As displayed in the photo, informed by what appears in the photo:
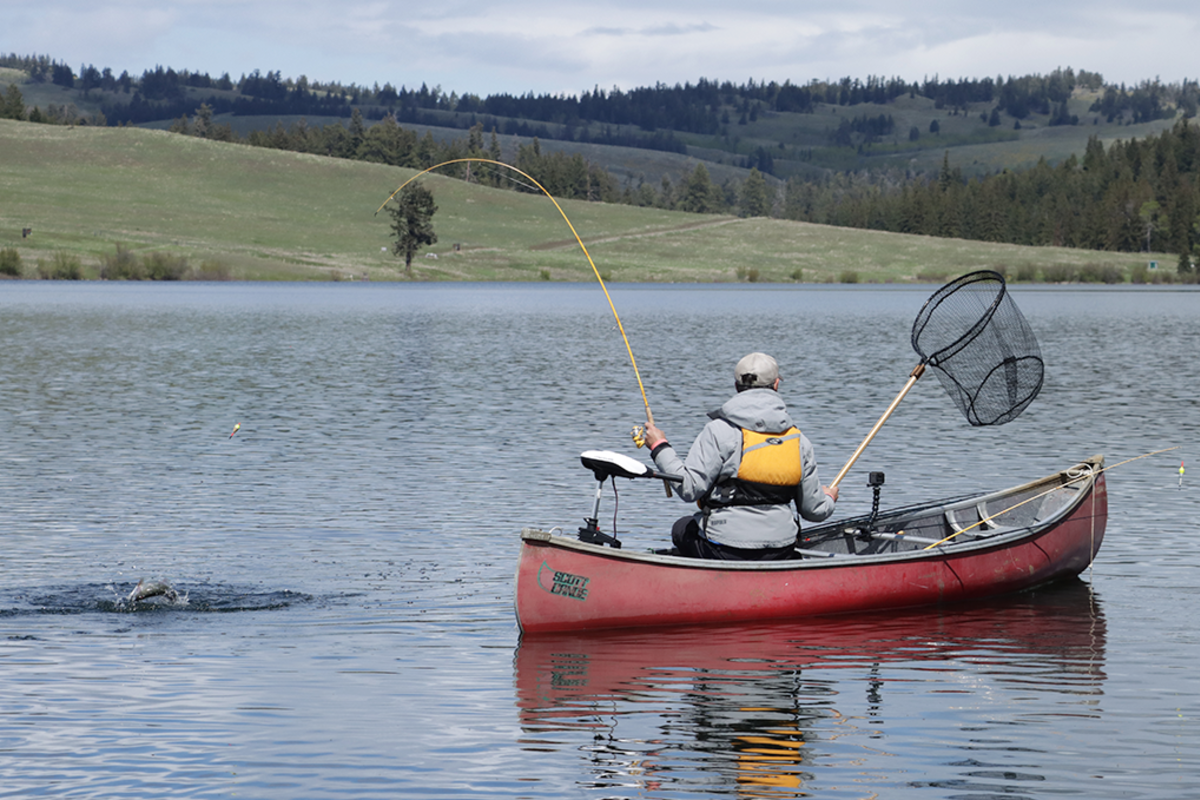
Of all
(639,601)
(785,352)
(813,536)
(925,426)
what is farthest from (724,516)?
(785,352)

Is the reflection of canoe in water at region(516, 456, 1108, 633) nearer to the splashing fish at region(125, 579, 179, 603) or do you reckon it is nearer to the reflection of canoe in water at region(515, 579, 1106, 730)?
the reflection of canoe in water at region(515, 579, 1106, 730)

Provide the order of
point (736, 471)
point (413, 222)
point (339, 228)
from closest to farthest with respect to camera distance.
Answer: point (736, 471)
point (413, 222)
point (339, 228)

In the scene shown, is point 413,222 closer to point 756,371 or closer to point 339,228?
point 339,228

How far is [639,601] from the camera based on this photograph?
12.7 m

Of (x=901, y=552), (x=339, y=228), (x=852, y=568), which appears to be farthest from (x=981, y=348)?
(x=339, y=228)

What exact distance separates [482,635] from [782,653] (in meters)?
2.45

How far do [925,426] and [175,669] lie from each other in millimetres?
20597

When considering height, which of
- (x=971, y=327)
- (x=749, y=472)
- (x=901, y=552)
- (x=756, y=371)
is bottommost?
(x=901, y=552)

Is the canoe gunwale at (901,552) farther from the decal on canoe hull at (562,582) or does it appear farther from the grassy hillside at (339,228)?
the grassy hillside at (339,228)

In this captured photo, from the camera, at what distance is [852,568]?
44.0 feet

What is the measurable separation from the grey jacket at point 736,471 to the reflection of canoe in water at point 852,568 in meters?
0.27

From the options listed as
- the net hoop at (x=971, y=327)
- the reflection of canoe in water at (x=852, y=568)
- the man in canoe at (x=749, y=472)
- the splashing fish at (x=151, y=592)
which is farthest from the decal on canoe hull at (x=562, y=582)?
the net hoop at (x=971, y=327)

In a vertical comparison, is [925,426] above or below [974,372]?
below

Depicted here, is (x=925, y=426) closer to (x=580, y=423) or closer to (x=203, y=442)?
(x=580, y=423)
